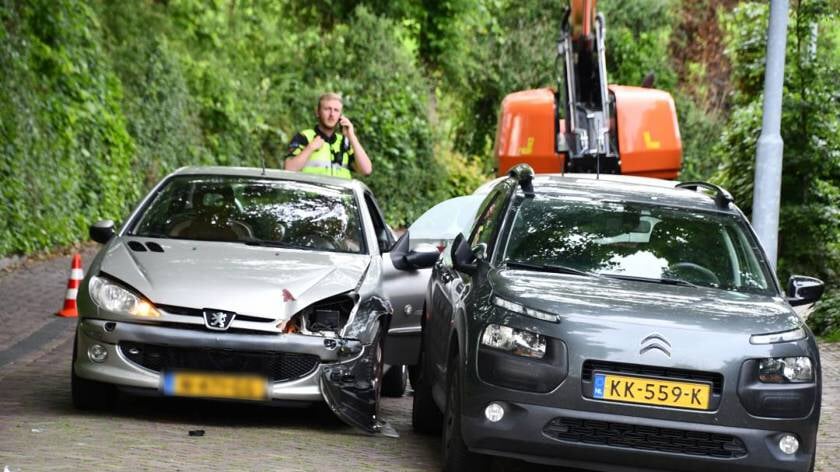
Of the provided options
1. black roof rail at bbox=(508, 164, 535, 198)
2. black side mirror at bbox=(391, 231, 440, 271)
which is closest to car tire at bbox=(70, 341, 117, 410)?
black side mirror at bbox=(391, 231, 440, 271)

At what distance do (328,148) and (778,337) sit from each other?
6738mm

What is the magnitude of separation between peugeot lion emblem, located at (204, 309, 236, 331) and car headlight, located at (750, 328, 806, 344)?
2.96m

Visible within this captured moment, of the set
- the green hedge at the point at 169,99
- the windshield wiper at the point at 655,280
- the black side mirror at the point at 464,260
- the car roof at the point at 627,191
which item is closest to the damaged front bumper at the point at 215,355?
the black side mirror at the point at 464,260

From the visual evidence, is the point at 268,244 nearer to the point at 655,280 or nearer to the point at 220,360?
the point at 220,360

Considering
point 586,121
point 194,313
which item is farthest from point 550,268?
point 586,121

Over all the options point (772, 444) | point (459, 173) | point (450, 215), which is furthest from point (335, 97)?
point (459, 173)

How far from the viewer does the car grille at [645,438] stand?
7551mm

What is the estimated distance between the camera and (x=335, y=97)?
45.9ft

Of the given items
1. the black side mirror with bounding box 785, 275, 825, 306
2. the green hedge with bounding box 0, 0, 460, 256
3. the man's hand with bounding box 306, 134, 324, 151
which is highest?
the black side mirror with bounding box 785, 275, 825, 306

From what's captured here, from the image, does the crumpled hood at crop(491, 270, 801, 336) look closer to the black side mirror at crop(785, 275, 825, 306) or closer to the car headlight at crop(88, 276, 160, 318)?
the black side mirror at crop(785, 275, 825, 306)

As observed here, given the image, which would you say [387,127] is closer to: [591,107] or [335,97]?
[591,107]

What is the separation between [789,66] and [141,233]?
9.29 metres

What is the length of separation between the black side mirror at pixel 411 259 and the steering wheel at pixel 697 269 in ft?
6.69

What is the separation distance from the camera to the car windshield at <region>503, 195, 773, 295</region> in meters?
8.66
